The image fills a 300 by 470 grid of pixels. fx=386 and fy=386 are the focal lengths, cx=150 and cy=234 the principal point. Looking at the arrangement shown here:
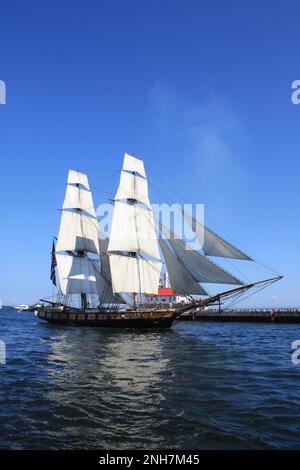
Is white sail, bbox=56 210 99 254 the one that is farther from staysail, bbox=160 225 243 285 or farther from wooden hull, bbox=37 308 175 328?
staysail, bbox=160 225 243 285

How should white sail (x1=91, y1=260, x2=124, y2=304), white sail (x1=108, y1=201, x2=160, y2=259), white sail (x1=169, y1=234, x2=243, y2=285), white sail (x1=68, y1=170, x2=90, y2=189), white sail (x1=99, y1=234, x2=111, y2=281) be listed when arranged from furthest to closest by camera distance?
white sail (x1=68, y1=170, x2=90, y2=189)
white sail (x1=99, y1=234, x2=111, y2=281)
white sail (x1=91, y1=260, x2=124, y2=304)
white sail (x1=108, y1=201, x2=160, y2=259)
white sail (x1=169, y1=234, x2=243, y2=285)

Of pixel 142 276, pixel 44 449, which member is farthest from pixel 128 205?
pixel 44 449

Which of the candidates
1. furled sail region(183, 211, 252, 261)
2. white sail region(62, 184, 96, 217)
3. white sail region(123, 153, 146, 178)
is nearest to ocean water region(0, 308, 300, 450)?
furled sail region(183, 211, 252, 261)

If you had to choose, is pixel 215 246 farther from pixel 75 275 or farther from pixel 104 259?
pixel 75 275

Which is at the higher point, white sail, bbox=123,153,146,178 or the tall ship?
white sail, bbox=123,153,146,178

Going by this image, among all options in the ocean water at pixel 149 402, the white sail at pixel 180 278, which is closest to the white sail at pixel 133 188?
the white sail at pixel 180 278

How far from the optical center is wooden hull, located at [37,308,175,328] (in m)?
53.8

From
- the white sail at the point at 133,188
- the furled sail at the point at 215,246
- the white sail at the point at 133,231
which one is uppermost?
the white sail at the point at 133,188

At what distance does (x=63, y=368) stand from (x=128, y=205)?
44421 mm

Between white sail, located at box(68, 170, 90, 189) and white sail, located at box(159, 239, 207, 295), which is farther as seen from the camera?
white sail, located at box(68, 170, 90, 189)

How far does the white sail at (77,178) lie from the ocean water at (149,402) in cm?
5504

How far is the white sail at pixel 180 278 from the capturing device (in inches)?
1918

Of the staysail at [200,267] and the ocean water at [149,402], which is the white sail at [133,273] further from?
the ocean water at [149,402]

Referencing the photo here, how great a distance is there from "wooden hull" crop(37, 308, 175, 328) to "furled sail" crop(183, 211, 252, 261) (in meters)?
12.7
